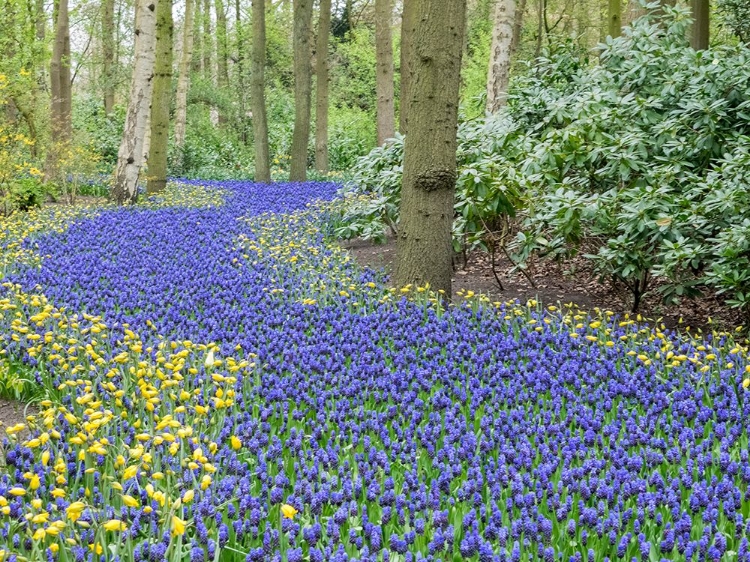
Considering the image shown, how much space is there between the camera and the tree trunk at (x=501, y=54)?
490 inches

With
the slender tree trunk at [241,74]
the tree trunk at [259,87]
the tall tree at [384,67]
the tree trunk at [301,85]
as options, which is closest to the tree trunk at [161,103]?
the tree trunk at [259,87]

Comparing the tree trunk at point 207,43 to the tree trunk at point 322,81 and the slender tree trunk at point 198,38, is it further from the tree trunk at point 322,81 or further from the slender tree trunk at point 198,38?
the tree trunk at point 322,81

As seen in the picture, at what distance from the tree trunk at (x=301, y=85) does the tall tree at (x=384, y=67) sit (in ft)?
6.24

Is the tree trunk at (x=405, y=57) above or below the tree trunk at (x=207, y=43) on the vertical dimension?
below

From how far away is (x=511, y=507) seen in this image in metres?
3.29

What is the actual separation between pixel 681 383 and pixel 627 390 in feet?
1.61

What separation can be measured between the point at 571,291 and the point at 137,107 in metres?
8.54

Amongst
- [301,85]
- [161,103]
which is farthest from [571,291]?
[301,85]

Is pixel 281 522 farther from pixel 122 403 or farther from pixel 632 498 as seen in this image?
pixel 122 403

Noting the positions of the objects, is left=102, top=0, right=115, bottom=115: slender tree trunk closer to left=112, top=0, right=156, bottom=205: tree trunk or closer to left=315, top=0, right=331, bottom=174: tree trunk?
left=315, top=0, right=331, bottom=174: tree trunk

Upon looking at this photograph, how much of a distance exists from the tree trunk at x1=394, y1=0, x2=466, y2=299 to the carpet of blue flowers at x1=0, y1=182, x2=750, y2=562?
33cm

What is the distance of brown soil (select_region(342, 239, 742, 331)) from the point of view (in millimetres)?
7762

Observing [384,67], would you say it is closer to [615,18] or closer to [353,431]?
[615,18]

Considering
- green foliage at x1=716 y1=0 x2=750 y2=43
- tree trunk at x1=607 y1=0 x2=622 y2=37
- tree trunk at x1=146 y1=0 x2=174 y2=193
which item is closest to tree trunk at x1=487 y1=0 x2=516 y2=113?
tree trunk at x1=607 y1=0 x2=622 y2=37
